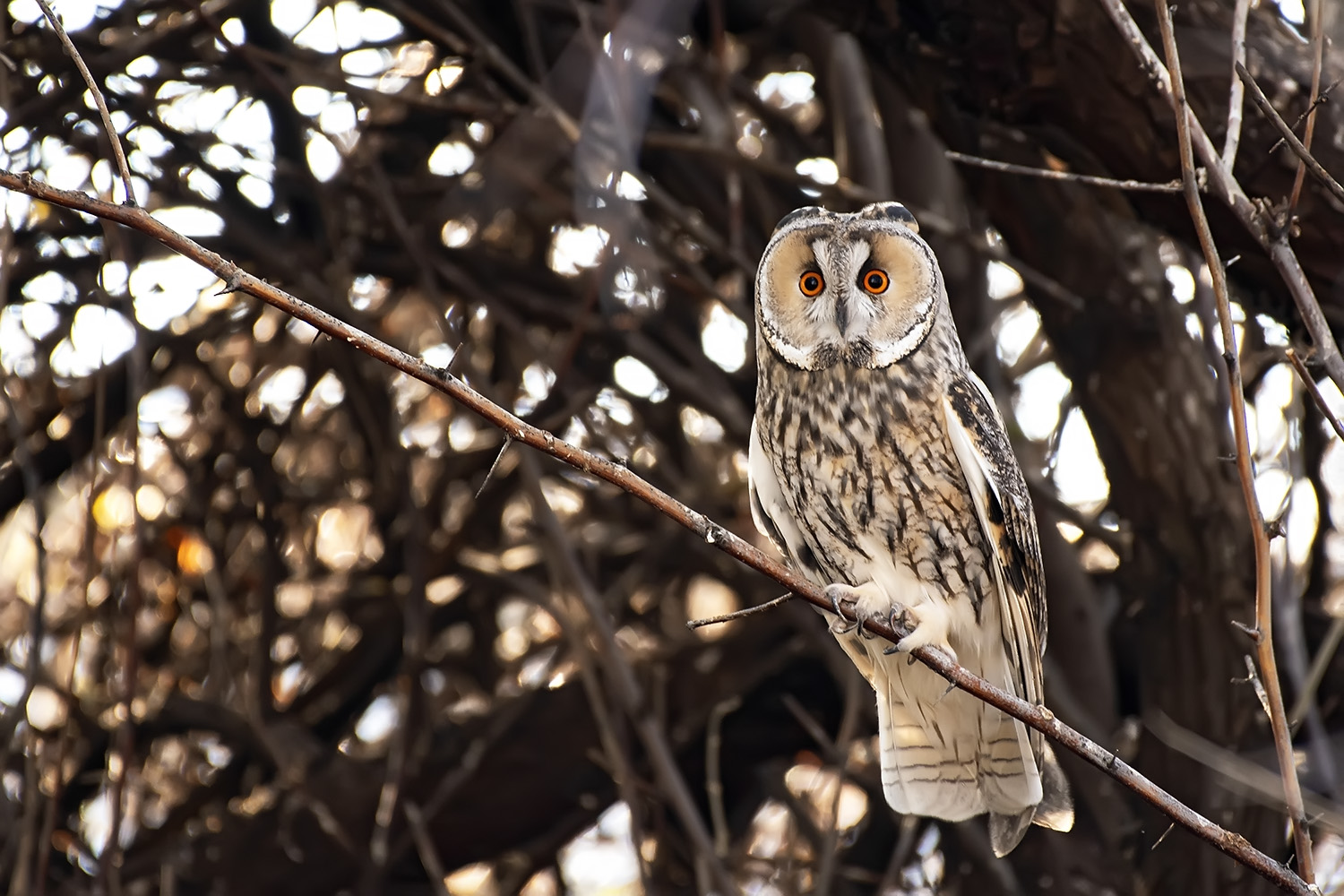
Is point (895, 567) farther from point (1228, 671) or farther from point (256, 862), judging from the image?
point (256, 862)

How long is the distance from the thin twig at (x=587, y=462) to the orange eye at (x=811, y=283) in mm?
741

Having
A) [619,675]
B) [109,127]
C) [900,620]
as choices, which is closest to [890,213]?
[900,620]

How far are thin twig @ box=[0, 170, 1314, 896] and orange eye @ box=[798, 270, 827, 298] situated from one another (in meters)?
0.74

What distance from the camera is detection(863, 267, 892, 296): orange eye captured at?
7.20 ft

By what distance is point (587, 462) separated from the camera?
134 cm

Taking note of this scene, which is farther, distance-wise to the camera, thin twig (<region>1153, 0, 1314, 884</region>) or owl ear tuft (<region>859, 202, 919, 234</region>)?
owl ear tuft (<region>859, 202, 919, 234</region>)

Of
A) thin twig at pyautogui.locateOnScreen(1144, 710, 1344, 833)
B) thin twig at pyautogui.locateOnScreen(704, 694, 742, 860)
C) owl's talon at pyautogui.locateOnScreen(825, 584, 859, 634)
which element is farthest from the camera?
thin twig at pyautogui.locateOnScreen(704, 694, 742, 860)

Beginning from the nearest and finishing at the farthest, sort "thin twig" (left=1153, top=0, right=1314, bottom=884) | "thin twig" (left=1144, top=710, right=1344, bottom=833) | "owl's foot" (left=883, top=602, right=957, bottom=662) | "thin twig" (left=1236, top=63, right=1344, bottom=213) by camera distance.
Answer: "thin twig" (left=1153, top=0, right=1314, bottom=884) → "thin twig" (left=1236, top=63, right=1344, bottom=213) → "thin twig" (left=1144, top=710, right=1344, bottom=833) → "owl's foot" (left=883, top=602, right=957, bottom=662)

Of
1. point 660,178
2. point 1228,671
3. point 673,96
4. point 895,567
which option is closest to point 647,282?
point 660,178

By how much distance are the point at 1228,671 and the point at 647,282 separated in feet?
5.13

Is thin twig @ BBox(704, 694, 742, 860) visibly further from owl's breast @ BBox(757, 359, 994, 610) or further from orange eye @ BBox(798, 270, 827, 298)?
orange eye @ BBox(798, 270, 827, 298)

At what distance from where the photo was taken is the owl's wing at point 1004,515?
84.5 inches

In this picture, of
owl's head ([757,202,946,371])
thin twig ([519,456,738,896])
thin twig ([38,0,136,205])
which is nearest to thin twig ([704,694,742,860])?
thin twig ([519,456,738,896])

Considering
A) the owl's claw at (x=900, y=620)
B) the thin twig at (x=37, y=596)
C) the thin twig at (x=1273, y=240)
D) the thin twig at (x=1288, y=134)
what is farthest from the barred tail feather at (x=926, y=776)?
the thin twig at (x=37, y=596)
